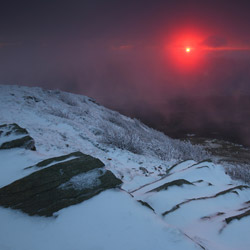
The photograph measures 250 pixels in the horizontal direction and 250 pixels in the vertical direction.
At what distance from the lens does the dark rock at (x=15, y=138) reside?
21.8 feet

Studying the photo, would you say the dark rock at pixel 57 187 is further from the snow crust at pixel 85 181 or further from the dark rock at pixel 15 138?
the dark rock at pixel 15 138

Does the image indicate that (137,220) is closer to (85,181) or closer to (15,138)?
(85,181)

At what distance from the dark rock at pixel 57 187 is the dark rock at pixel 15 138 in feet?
9.72

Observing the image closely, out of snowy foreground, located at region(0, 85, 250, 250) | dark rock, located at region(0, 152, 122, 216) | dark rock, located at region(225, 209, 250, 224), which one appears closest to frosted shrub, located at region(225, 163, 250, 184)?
snowy foreground, located at region(0, 85, 250, 250)

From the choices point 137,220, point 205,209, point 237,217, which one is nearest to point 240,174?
point 205,209

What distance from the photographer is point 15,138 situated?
276 inches

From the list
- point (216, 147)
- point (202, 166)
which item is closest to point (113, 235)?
point (202, 166)

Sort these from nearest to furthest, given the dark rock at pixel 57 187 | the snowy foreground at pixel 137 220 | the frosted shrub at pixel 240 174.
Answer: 1. the snowy foreground at pixel 137 220
2. the dark rock at pixel 57 187
3. the frosted shrub at pixel 240 174

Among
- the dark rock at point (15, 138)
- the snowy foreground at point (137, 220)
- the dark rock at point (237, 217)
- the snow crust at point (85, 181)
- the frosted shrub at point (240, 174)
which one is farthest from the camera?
the frosted shrub at point (240, 174)

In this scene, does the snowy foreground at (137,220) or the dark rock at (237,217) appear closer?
the snowy foreground at (137,220)

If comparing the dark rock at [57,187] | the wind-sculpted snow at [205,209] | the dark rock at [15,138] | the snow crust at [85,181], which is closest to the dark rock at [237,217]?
the wind-sculpted snow at [205,209]

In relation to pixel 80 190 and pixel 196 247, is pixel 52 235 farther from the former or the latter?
pixel 196 247

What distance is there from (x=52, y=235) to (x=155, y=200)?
285 centimetres

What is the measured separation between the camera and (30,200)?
3682mm
